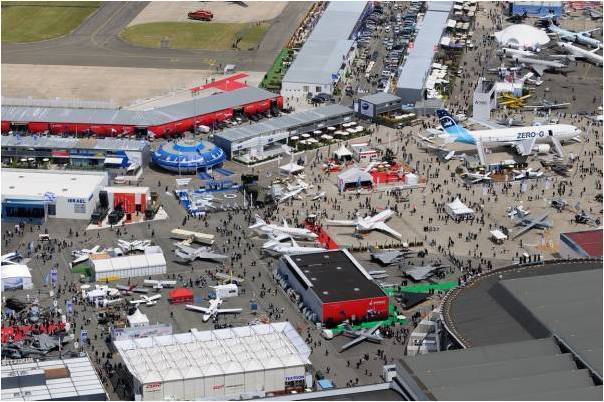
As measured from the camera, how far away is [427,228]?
163 meters

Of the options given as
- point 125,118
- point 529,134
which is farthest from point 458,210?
point 125,118

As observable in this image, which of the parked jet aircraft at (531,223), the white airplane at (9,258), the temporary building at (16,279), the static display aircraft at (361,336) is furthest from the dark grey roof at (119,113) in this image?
the static display aircraft at (361,336)

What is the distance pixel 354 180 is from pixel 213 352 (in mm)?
47302

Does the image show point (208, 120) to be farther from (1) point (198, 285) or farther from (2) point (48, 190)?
(1) point (198, 285)

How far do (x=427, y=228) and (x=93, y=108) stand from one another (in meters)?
55.4

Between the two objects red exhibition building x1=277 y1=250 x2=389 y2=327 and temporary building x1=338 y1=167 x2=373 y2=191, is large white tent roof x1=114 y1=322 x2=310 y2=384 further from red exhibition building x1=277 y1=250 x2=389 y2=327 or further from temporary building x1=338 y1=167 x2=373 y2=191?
temporary building x1=338 y1=167 x2=373 y2=191

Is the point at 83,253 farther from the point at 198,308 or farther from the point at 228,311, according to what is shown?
the point at 228,311

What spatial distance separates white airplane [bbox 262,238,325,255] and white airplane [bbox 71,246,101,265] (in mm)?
17244

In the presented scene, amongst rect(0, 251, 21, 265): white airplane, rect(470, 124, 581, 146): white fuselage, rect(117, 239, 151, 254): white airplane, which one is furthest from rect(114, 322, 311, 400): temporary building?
rect(470, 124, 581, 146): white fuselage

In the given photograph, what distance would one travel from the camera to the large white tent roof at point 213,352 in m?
127

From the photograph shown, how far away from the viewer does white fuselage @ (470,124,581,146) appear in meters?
184

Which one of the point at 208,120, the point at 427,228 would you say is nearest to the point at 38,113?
the point at 208,120

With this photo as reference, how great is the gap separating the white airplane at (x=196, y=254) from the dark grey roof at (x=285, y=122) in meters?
29.9

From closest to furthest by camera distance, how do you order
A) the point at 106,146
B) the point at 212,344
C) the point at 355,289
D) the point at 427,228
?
the point at 212,344 < the point at 355,289 < the point at 427,228 < the point at 106,146
